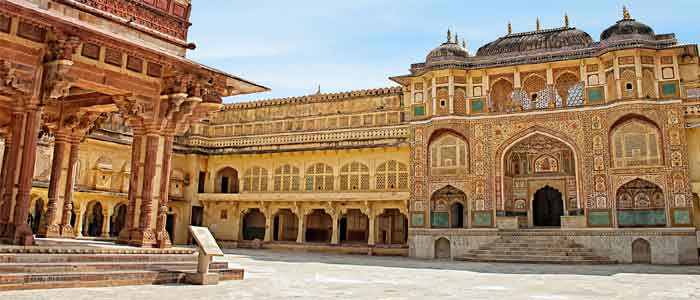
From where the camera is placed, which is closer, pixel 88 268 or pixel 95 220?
pixel 88 268

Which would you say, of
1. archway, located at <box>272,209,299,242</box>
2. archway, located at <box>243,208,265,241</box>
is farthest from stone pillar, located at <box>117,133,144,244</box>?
archway, located at <box>243,208,265,241</box>

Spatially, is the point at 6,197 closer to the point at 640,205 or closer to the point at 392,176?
the point at 392,176

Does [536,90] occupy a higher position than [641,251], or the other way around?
[536,90]

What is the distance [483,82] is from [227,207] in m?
15.8

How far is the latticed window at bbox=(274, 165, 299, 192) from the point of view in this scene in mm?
30531

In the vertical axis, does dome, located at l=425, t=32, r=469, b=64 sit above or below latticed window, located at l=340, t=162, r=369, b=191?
above

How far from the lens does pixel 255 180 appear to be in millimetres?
31641

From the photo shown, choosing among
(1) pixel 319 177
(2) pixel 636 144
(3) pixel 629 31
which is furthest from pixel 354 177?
(3) pixel 629 31

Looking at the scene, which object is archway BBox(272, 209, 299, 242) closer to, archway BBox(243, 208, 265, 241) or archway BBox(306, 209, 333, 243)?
archway BBox(306, 209, 333, 243)

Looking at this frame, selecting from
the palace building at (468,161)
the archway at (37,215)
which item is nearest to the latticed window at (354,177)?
the palace building at (468,161)

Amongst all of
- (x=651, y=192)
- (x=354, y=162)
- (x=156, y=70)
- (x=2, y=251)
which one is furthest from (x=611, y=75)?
(x=2, y=251)

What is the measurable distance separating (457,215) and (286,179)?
963cm

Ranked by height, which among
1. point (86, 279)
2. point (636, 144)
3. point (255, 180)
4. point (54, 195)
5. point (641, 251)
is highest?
point (636, 144)

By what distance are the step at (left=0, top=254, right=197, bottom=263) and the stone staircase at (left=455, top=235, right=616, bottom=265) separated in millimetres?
14019
